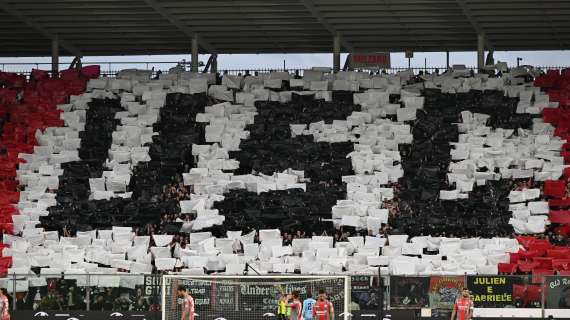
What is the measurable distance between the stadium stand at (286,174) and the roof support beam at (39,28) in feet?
5.98

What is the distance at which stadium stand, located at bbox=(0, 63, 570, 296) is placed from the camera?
4247 centimetres

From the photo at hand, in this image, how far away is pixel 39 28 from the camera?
54031 mm

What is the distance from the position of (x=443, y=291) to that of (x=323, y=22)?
1763 cm

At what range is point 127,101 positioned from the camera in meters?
52.3

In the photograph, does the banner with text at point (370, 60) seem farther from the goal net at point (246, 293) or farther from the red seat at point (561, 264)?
the goal net at point (246, 293)

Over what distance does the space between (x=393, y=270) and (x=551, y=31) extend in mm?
16184

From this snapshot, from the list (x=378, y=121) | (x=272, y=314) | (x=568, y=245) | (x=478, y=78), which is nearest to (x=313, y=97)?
(x=378, y=121)

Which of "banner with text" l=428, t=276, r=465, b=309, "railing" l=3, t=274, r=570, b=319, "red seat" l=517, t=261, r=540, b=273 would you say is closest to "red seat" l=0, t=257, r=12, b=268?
"railing" l=3, t=274, r=570, b=319

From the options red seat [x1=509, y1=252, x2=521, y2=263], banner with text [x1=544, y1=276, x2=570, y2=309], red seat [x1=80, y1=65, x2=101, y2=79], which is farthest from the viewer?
red seat [x1=80, y1=65, x2=101, y2=79]

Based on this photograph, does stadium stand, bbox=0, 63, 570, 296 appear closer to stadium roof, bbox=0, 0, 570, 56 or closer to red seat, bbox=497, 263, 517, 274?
red seat, bbox=497, 263, 517, 274

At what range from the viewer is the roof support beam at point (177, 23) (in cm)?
4975

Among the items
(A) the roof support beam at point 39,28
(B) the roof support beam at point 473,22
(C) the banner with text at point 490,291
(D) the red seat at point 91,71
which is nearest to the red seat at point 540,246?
(C) the banner with text at point 490,291

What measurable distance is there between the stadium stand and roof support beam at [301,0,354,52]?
1855 millimetres

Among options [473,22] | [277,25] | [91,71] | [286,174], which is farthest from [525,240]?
[91,71]
